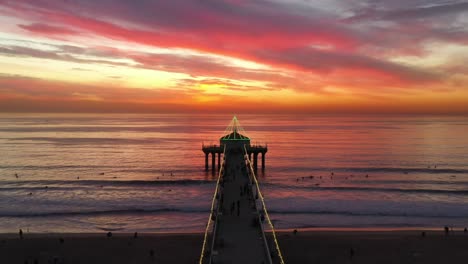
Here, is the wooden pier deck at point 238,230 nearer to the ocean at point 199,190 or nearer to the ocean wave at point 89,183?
the ocean at point 199,190

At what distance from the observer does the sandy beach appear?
23.5m

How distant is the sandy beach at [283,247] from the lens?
2348 cm

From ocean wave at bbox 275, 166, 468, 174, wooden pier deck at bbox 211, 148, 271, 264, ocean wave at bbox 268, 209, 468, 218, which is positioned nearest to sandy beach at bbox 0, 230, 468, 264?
wooden pier deck at bbox 211, 148, 271, 264

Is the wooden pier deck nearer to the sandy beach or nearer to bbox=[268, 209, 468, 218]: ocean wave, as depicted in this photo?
the sandy beach

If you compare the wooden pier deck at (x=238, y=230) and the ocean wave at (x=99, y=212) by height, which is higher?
the wooden pier deck at (x=238, y=230)

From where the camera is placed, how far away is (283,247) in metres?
25.0

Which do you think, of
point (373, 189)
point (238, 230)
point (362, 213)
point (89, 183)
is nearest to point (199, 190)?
point (89, 183)

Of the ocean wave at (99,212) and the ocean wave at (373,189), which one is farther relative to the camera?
the ocean wave at (373,189)

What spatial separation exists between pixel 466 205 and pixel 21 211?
37.5 meters

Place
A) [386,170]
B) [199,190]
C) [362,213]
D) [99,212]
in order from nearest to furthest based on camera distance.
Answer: [362,213] < [99,212] < [199,190] < [386,170]

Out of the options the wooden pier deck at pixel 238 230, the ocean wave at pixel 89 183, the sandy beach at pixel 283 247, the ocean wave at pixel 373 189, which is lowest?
the sandy beach at pixel 283 247

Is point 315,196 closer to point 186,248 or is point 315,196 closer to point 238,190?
point 238,190

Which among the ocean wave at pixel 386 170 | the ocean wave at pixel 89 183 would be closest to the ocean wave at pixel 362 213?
the ocean wave at pixel 89 183

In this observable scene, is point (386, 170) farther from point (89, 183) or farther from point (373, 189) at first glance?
point (89, 183)
